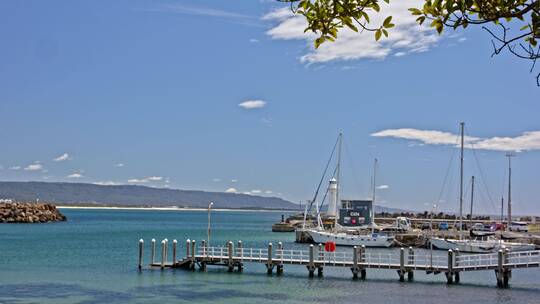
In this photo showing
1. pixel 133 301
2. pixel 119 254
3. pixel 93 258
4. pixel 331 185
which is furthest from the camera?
pixel 331 185

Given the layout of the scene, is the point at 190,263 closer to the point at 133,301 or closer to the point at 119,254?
the point at 133,301

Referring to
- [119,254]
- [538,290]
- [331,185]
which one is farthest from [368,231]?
[538,290]

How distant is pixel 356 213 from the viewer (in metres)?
90.8

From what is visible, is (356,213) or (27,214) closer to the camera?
(356,213)

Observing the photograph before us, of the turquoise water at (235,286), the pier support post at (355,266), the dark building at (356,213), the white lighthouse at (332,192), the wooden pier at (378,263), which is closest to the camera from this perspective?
the turquoise water at (235,286)

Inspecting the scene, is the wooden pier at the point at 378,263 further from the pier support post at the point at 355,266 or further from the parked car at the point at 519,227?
the parked car at the point at 519,227

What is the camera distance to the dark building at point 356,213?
9081 cm

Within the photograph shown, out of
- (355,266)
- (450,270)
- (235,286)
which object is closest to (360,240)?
(355,266)

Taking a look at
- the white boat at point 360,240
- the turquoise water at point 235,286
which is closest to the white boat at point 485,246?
the white boat at point 360,240

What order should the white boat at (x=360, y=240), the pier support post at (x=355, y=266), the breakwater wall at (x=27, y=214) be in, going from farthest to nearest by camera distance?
the breakwater wall at (x=27, y=214), the white boat at (x=360, y=240), the pier support post at (x=355, y=266)

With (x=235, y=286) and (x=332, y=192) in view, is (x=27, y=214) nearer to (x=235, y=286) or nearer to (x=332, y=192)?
(x=332, y=192)

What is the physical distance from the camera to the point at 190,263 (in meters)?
45.6

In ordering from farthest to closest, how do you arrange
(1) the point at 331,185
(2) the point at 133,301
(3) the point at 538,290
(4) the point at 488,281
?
(1) the point at 331,185 → (4) the point at 488,281 → (3) the point at 538,290 → (2) the point at 133,301

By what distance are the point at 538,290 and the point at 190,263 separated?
22469mm
